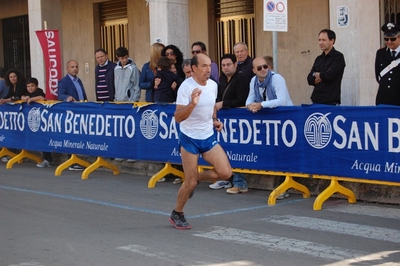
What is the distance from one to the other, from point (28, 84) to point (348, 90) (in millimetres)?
6426

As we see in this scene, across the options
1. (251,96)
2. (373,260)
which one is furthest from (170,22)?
(373,260)

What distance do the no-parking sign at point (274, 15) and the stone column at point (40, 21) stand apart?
9358mm

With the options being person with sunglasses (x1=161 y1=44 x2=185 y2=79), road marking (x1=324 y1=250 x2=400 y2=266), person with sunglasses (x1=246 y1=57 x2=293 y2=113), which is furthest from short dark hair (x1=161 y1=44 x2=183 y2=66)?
road marking (x1=324 y1=250 x2=400 y2=266)

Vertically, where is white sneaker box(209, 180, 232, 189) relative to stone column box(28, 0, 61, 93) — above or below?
below

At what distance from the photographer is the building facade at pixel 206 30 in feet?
40.0

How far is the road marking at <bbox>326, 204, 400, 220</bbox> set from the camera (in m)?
8.93

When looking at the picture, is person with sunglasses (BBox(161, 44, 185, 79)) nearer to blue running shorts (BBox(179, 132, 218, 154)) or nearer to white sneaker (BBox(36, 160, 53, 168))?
white sneaker (BBox(36, 160, 53, 168))

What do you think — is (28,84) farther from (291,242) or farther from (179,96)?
(291,242)

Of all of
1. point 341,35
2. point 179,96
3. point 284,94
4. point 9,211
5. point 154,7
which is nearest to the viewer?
point 179,96

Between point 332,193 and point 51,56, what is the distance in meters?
8.33

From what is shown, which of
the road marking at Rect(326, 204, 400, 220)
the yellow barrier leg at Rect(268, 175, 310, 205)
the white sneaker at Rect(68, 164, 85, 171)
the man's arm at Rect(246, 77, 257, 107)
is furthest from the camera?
the white sneaker at Rect(68, 164, 85, 171)

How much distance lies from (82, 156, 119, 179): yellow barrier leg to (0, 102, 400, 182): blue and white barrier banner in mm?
177

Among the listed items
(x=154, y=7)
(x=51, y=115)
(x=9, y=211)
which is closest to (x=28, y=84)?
(x=51, y=115)

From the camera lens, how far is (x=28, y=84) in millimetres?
14875
